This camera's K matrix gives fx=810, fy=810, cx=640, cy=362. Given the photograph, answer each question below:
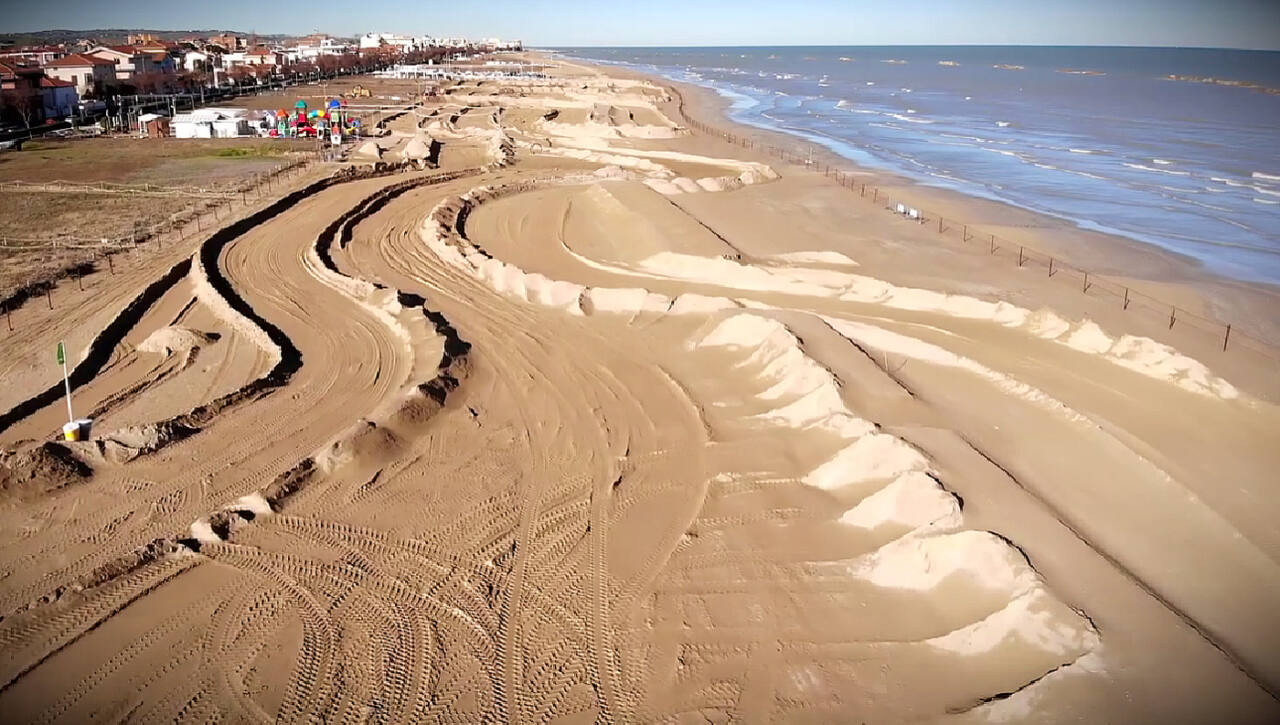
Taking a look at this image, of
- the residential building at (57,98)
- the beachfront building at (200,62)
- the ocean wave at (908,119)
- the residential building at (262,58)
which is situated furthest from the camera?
the residential building at (262,58)

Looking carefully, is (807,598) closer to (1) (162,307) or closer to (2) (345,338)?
(2) (345,338)

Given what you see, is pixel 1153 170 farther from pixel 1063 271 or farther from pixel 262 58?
pixel 262 58

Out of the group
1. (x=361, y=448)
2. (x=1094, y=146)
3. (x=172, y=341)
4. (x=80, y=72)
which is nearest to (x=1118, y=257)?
(x=361, y=448)

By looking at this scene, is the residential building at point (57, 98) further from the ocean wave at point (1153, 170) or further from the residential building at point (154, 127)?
the ocean wave at point (1153, 170)

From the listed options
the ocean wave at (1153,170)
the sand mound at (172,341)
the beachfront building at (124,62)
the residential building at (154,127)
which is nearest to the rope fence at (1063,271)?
the ocean wave at (1153,170)

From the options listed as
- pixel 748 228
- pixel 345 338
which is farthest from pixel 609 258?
pixel 345 338

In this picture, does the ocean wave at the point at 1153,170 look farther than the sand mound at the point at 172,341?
Yes
